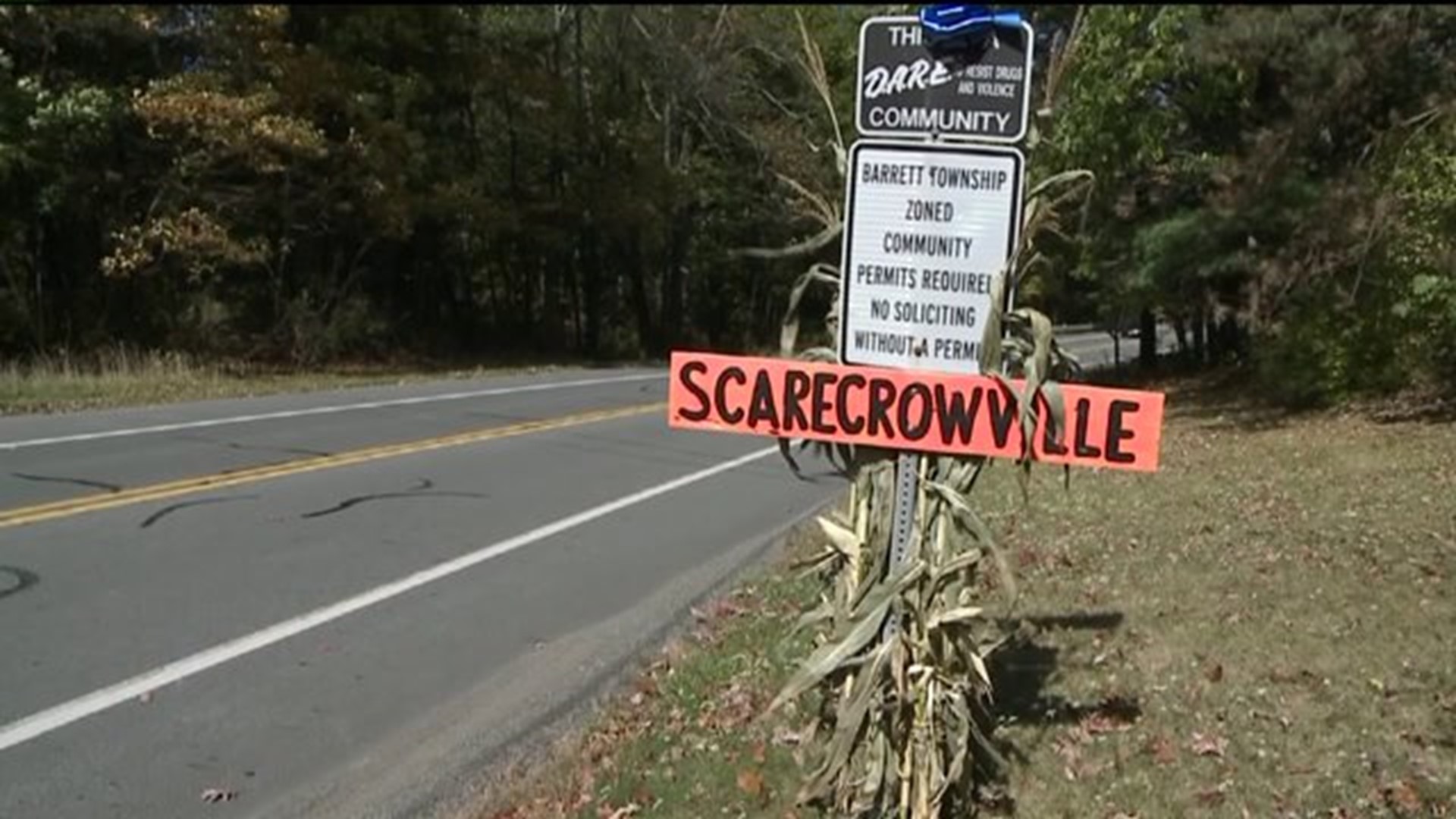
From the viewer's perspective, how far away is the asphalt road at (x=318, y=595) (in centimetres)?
565

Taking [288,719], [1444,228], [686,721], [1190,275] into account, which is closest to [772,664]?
[686,721]

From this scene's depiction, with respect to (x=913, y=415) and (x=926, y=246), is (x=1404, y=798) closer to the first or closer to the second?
(x=913, y=415)

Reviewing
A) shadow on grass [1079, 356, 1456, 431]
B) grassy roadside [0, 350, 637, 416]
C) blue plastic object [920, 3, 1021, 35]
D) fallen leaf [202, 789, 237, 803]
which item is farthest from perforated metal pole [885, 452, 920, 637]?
grassy roadside [0, 350, 637, 416]

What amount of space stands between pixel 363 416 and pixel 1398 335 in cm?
1313

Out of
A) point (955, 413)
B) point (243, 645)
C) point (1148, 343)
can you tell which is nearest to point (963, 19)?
point (955, 413)

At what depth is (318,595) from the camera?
327 inches

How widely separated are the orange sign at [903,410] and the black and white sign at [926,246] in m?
0.11

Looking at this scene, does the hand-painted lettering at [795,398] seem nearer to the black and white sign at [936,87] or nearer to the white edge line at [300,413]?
the black and white sign at [936,87]

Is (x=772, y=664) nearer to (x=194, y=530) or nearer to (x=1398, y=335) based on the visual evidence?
(x=194, y=530)

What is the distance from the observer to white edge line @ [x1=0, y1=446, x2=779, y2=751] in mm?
5934

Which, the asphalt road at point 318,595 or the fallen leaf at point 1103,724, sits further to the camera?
the asphalt road at point 318,595

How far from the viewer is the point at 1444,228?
15180mm

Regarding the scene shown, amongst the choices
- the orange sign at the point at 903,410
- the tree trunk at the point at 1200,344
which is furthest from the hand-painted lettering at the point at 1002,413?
the tree trunk at the point at 1200,344

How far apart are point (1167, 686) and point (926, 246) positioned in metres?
2.50
